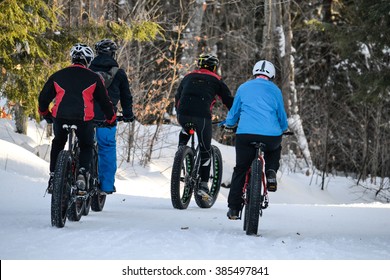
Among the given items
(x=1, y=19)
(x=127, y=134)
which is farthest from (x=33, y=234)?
(x=127, y=134)

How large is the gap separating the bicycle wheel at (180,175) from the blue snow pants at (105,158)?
109 centimetres

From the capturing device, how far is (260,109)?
27.8 ft

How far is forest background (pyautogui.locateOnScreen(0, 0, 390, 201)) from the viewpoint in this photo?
12438mm

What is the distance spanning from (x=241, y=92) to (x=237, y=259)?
2.50m

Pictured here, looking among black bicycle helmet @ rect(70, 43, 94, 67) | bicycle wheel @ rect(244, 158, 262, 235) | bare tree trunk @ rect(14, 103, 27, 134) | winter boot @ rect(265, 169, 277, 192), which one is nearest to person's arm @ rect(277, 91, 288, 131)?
winter boot @ rect(265, 169, 277, 192)

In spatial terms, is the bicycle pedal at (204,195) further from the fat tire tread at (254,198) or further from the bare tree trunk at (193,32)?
the bare tree trunk at (193,32)

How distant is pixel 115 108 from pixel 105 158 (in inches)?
25.9

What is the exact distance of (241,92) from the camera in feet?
28.3

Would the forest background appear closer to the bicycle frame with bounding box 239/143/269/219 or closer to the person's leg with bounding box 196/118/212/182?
the person's leg with bounding box 196/118/212/182

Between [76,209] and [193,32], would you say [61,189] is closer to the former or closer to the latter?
[76,209]

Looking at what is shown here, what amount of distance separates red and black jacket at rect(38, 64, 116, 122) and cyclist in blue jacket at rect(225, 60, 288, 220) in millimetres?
1610

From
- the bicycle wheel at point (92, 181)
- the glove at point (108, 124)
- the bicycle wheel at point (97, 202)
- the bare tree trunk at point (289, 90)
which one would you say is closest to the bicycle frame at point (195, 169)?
the bicycle wheel at point (97, 202)

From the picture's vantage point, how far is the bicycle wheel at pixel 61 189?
790cm
